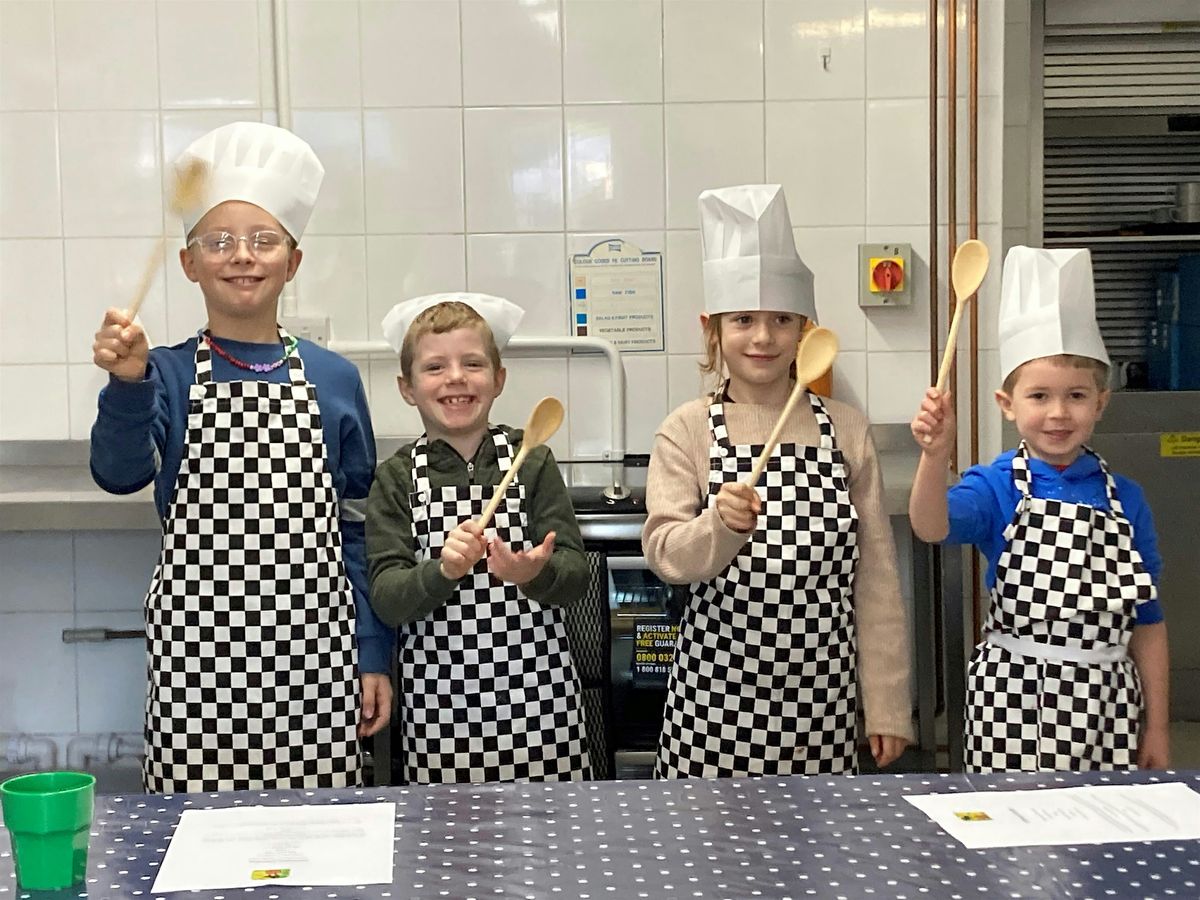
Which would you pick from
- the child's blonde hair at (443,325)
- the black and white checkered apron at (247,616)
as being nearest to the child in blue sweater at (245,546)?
the black and white checkered apron at (247,616)

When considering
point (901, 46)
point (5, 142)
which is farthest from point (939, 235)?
point (5, 142)

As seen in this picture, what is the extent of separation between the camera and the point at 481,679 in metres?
1.58

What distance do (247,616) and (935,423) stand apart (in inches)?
32.2

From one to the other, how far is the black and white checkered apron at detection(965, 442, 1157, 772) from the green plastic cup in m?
1.05

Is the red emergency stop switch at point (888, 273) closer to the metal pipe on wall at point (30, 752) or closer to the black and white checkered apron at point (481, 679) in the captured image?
the black and white checkered apron at point (481, 679)

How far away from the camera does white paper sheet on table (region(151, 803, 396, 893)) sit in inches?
35.9

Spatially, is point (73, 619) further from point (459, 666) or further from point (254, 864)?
point (254, 864)

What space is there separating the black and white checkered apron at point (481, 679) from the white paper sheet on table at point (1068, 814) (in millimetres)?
609

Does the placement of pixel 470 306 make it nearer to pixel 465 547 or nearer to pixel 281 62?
pixel 465 547

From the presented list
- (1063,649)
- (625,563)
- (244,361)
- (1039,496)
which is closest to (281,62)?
(244,361)

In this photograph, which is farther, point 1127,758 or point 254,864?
point 1127,758

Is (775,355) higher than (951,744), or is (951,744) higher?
(775,355)

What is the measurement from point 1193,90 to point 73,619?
2.48m

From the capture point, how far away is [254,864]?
0.94 meters
